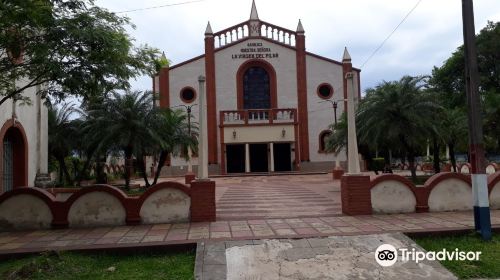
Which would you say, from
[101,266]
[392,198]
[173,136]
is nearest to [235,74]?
[173,136]

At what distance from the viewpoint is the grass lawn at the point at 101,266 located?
252 inches

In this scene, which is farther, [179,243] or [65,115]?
[65,115]

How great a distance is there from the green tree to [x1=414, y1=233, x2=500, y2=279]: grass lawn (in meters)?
6.28

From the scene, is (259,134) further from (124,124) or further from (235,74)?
(124,124)

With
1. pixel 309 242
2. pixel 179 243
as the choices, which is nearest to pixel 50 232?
pixel 179 243

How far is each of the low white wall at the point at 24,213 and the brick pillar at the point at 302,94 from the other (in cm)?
2846

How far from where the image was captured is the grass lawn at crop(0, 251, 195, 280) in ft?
21.0

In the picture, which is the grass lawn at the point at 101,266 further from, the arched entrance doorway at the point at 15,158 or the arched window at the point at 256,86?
the arched window at the point at 256,86

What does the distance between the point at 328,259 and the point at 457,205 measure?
5394mm

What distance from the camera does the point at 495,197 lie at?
1107cm

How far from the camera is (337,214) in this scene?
10.7m

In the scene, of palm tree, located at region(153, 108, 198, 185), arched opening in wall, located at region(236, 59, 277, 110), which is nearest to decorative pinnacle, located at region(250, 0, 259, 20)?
arched opening in wall, located at region(236, 59, 277, 110)

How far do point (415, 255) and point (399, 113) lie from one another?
9.61m

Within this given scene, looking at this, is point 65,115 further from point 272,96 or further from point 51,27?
point 272,96
